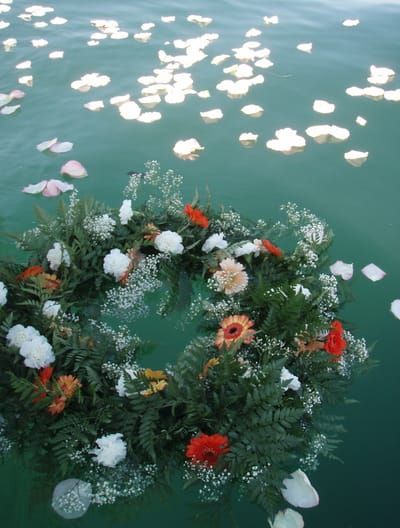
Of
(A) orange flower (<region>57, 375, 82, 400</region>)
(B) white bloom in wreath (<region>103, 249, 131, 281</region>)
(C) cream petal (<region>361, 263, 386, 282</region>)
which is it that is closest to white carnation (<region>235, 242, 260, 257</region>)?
(B) white bloom in wreath (<region>103, 249, 131, 281</region>)

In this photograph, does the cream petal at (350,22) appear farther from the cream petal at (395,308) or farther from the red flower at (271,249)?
the red flower at (271,249)

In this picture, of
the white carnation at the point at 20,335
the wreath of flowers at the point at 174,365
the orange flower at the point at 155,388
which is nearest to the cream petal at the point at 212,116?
the wreath of flowers at the point at 174,365

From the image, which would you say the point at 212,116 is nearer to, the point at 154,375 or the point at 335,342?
the point at 335,342

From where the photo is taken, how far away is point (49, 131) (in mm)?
4359

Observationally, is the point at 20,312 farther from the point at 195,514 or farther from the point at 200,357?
the point at 195,514

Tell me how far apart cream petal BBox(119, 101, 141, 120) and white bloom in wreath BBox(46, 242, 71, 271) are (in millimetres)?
2206

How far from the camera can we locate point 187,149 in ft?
13.5

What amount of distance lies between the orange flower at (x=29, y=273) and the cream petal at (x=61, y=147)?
1.77 meters

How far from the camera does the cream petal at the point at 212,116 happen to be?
4477 millimetres

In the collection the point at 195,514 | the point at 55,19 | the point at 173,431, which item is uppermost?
the point at 55,19

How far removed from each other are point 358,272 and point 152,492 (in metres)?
1.94

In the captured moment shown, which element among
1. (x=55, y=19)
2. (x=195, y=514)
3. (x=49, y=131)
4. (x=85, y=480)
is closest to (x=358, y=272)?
(x=195, y=514)

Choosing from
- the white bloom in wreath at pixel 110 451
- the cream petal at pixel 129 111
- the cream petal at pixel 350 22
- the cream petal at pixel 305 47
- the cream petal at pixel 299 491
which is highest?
the cream petal at pixel 350 22

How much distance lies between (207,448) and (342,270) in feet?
5.40
